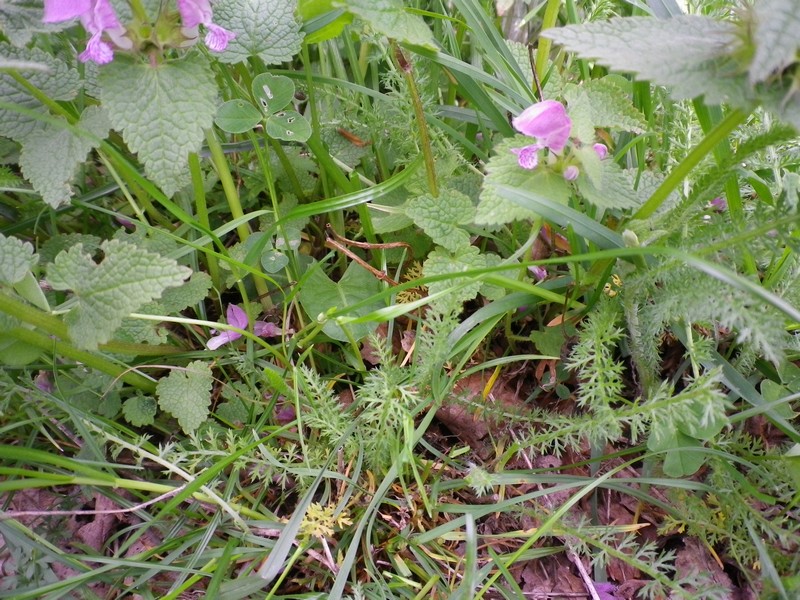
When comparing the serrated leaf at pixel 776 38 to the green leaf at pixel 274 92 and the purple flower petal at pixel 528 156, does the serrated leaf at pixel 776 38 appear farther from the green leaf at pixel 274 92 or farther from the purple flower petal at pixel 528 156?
the green leaf at pixel 274 92

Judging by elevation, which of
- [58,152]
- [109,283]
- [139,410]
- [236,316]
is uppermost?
[58,152]

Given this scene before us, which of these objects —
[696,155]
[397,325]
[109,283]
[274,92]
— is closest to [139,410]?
[109,283]

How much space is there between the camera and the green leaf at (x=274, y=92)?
1.22m

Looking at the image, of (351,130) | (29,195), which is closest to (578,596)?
(351,130)

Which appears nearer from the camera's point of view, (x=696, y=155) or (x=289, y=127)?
(x=696, y=155)

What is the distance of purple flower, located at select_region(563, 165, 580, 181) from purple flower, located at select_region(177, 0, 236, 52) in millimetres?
645

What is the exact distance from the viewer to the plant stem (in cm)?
83

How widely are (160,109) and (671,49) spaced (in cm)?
79

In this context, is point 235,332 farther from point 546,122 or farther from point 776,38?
point 776,38

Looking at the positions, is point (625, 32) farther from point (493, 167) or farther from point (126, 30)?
point (126, 30)

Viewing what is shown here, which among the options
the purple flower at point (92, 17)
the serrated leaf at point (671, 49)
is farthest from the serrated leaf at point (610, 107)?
the purple flower at point (92, 17)

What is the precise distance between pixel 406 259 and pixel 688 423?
0.74 m

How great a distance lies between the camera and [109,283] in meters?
0.96

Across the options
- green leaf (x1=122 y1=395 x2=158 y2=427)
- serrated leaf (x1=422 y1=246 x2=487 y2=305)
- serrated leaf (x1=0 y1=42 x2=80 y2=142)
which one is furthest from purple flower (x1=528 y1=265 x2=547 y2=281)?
serrated leaf (x1=0 y1=42 x2=80 y2=142)
